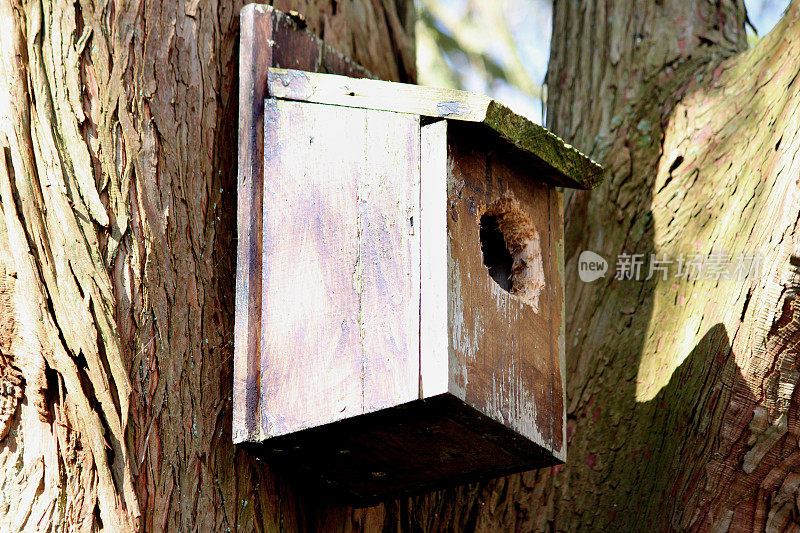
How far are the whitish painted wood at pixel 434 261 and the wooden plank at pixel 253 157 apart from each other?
0.45m

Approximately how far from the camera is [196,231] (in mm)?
2346

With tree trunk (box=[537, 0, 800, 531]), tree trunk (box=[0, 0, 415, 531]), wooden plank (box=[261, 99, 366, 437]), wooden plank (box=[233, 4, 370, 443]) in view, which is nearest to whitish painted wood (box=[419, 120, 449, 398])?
wooden plank (box=[261, 99, 366, 437])

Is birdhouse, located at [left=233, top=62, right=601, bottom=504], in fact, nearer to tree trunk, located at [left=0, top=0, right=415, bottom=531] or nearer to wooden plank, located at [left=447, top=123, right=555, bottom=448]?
wooden plank, located at [left=447, top=123, right=555, bottom=448]

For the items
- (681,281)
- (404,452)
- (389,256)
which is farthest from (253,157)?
(681,281)

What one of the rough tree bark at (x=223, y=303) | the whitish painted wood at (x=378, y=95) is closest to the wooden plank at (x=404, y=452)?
the rough tree bark at (x=223, y=303)

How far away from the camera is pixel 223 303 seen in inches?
92.7

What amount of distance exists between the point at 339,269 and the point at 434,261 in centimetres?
24

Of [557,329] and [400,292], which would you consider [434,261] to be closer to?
[400,292]

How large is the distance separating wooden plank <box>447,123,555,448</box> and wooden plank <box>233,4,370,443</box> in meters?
0.51

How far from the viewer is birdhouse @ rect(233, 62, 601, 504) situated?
1.97 meters

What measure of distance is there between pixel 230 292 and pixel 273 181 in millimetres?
315

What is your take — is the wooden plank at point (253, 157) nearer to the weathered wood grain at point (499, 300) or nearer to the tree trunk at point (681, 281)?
the weathered wood grain at point (499, 300)

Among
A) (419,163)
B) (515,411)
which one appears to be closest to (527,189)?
(419,163)

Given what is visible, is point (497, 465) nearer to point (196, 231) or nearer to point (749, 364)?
point (749, 364)
